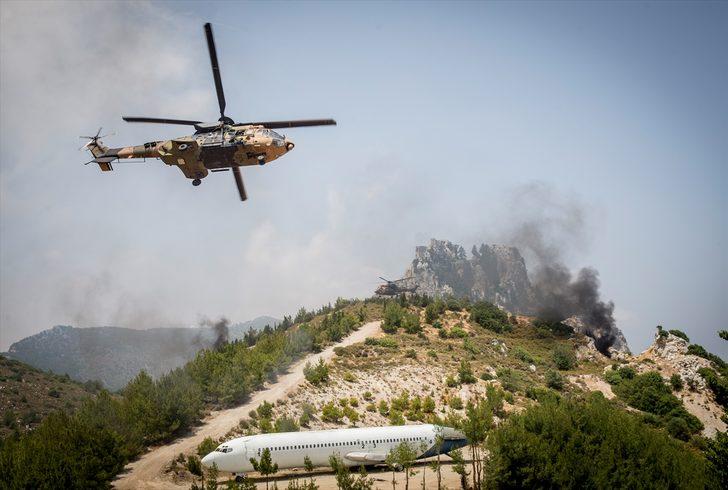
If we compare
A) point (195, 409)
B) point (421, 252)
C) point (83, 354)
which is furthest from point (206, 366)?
point (83, 354)

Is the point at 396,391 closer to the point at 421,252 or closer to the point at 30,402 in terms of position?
the point at 30,402

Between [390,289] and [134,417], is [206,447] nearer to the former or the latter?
[134,417]

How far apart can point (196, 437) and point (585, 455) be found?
25866mm

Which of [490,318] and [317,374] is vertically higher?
[490,318]

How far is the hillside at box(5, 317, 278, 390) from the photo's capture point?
5817 inches

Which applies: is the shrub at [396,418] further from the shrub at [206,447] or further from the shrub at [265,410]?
the shrub at [206,447]

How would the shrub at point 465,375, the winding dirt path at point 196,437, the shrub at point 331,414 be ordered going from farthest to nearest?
the shrub at point 465,375 < the shrub at point 331,414 < the winding dirt path at point 196,437

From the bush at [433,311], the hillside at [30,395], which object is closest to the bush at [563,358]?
the bush at [433,311]

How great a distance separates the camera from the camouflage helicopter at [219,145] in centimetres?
2361

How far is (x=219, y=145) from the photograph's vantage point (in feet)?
77.7

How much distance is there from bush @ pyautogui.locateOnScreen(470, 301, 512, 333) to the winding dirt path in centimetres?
3041

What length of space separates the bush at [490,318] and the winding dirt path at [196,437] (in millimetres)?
30413

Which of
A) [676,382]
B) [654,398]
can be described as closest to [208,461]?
[654,398]

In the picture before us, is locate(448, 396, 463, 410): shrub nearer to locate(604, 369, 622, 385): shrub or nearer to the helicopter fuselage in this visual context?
locate(604, 369, 622, 385): shrub
